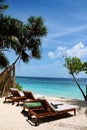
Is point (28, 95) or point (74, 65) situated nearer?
point (28, 95)

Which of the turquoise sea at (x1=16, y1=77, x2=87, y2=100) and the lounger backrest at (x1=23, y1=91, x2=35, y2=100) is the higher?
the lounger backrest at (x1=23, y1=91, x2=35, y2=100)

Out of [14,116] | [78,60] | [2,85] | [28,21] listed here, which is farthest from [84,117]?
[28,21]

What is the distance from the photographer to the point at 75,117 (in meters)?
9.45

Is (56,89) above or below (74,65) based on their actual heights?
below

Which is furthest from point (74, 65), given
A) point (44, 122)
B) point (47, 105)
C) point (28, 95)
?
point (44, 122)

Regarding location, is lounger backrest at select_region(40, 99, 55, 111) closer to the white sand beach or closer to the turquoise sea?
the white sand beach

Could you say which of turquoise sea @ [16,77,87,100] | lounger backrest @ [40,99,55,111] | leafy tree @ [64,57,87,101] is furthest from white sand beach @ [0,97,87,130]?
turquoise sea @ [16,77,87,100]

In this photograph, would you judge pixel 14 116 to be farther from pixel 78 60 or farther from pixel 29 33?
pixel 29 33

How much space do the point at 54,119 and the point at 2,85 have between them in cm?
880

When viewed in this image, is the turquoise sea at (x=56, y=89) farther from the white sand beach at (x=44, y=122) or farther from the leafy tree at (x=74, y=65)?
the white sand beach at (x=44, y=122)

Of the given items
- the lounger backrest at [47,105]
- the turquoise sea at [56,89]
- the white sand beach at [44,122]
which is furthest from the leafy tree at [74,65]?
the turquoise sea at [56,89]

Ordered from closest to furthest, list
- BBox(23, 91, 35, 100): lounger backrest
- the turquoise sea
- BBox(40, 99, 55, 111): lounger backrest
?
1. BBox(40, 99, 55, 111): lounger backrest
2. BBox(23, 91, 35, 100): lounger backrest
3. the turquoise sea

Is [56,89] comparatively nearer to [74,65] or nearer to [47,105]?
[74,65]

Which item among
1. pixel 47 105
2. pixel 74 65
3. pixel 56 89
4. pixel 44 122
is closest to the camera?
pixel 44 122
